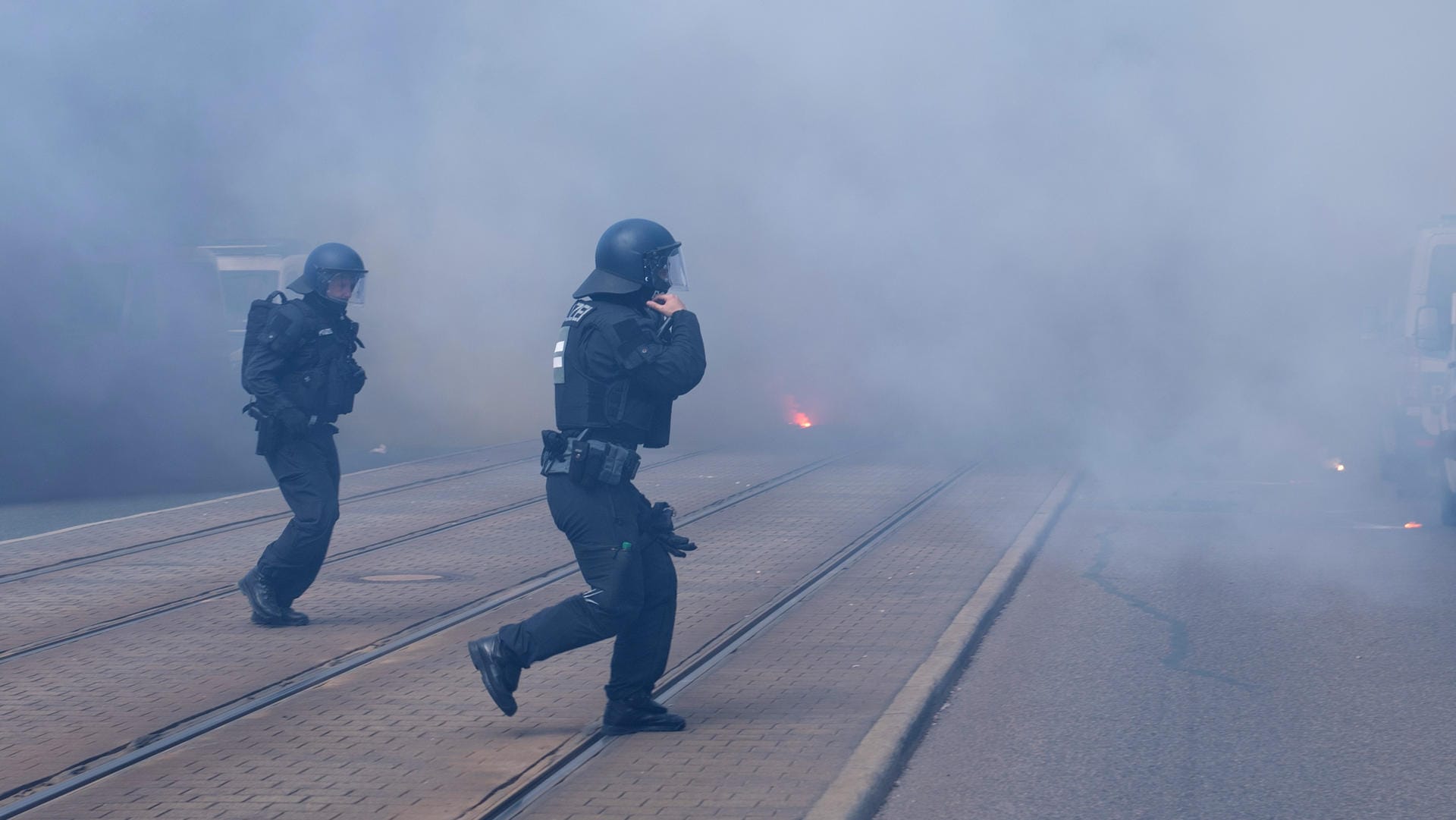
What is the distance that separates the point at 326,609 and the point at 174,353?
54.7 feet

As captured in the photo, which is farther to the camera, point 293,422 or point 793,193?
point 793,193

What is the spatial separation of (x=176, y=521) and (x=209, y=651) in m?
4.79

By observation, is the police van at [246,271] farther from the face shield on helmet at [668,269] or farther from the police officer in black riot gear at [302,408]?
the face shield on helmet at [668,269]

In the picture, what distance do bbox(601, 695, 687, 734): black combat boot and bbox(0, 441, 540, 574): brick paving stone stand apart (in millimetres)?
5322

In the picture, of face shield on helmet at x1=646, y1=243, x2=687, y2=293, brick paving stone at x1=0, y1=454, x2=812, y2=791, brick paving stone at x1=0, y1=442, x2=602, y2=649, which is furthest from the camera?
brick paving stone at x1=0, y1=442, x2=602, y2=649

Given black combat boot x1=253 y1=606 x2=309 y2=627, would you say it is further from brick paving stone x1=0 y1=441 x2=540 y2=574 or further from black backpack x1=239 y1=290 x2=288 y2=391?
brick paving stone x1=0 y1=441 x2=540 y2=574

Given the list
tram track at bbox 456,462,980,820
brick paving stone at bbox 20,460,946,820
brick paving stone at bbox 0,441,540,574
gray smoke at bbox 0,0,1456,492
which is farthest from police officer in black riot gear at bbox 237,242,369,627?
gray smoke at bbox 0,0,1456,492

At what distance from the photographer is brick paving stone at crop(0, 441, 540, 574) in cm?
946

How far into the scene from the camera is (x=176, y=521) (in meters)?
10.9

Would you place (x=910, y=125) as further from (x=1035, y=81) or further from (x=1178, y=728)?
(x=1178, y=728)

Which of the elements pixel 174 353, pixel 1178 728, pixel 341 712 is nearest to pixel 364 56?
pixel 174 353

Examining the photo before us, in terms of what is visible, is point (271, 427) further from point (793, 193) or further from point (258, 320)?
point (793, 193)

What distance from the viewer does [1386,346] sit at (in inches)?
508

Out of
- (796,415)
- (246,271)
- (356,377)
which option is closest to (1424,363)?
(796,415)
